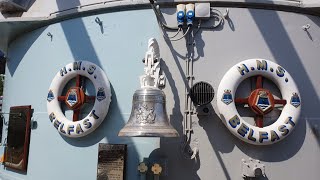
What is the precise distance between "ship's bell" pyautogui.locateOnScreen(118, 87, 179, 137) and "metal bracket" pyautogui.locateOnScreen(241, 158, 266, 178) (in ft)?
3.80

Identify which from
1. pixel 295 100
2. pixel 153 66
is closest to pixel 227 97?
pixel 295 100

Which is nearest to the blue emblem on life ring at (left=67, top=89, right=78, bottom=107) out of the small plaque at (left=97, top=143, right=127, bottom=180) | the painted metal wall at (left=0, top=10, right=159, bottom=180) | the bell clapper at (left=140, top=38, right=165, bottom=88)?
the painted metal wall at (left=0, top=10, right=159, bottom=180)

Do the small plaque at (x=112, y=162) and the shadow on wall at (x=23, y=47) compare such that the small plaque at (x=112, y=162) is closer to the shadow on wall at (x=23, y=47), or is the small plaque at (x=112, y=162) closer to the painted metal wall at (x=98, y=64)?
the painted metal wall at (x=98, y=64)

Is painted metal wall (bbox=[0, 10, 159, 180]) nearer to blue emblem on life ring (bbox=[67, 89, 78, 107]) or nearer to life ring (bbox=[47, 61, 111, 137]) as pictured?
life ring (bbox=[47, 61, 111, 137])

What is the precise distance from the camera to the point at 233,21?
4.54 metres

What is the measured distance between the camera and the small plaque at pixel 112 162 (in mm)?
4324

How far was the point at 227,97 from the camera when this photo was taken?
414cm

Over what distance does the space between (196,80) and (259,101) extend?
90 cm

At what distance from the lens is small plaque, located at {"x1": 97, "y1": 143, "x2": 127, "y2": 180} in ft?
14.2

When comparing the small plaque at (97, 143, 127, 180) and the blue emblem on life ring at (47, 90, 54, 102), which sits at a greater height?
the blue emblem on life ring at (47, 90, 54, 102)

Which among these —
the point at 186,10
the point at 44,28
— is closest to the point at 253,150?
the point at 186,10

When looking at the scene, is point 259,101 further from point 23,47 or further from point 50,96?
point 23,47

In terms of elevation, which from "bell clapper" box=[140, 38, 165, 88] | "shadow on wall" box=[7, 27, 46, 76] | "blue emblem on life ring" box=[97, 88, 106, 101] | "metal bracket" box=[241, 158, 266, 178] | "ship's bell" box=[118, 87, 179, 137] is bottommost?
"metal bracket" box=[241, 158, 266, 178]

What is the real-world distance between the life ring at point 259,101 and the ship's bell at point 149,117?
2.86 feet
